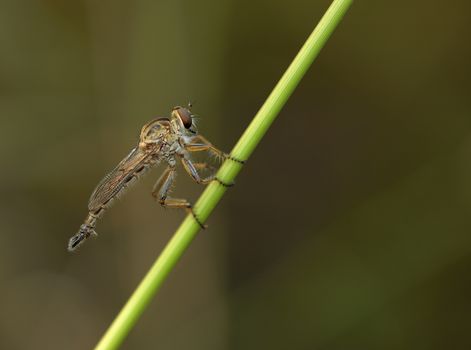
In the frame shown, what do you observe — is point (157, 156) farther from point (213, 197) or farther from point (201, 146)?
point (213, 197)

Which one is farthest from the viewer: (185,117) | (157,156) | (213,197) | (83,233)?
(157,156)

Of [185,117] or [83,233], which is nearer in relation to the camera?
[83,233]

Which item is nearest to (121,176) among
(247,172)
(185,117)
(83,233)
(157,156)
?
(157,156)

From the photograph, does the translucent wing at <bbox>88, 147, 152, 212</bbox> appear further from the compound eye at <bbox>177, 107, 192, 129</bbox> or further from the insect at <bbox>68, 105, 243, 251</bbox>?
the compound eye at <bbox>177, 107, 192, 129</bbox>

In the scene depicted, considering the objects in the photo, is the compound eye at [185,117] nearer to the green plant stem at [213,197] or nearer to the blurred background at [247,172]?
the blurred background at [247,172]

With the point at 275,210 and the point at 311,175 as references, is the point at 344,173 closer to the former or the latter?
the point at 311,175

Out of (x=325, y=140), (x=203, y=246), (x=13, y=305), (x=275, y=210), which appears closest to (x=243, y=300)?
(x=203, y=246)
